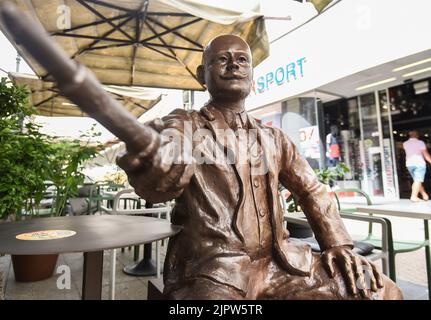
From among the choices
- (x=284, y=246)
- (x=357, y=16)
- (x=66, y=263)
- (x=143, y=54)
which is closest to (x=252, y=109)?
(x=357, y=16)

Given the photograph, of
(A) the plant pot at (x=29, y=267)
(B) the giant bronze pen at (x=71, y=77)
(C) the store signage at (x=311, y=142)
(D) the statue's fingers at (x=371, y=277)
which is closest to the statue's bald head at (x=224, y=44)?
(B) the giant bronze pen at (x=71, y=77)

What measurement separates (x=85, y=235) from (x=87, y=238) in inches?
3.8

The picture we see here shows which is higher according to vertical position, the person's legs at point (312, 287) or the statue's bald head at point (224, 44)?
the statue's bald head at point (224, 44)

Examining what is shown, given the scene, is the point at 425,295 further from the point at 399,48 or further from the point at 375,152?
the point at 375,152

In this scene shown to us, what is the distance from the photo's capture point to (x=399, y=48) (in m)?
5.02

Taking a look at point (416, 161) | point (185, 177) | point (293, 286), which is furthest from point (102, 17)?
point (416, 161)

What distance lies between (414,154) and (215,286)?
782 centimetres

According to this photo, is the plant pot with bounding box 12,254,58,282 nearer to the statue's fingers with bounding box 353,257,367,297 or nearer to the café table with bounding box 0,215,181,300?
the café table with bounding box 0,215,181,300

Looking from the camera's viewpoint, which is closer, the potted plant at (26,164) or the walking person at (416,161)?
the potted plant at (26,164)

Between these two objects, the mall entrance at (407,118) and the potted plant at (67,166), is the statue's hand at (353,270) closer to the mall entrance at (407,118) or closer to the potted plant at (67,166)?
the potted plant at (67,166)

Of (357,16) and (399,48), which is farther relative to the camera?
(357,16)

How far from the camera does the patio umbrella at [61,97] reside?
15.4 feet

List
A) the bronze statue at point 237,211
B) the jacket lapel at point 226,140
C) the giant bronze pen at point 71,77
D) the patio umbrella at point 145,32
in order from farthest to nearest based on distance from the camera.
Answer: the patio umbrella at point 145,32, the jacket lapel at point 226,140, the bronze statue at point 237,211, the giant bronze pen at point 71,77

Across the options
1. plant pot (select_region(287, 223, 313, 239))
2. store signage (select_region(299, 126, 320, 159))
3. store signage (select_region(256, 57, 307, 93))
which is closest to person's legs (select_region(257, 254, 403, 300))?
plant pot (select_region(287, 223, 313, 239))
